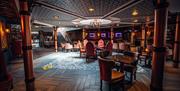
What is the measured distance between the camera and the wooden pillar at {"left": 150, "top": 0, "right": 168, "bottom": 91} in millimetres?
1936

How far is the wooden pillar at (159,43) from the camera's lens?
1.94 m

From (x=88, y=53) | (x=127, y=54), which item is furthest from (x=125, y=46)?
(x=127, y=54)

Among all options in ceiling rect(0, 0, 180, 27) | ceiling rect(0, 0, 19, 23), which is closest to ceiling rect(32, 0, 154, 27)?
ceiling rect(0, 0, 180, 27)

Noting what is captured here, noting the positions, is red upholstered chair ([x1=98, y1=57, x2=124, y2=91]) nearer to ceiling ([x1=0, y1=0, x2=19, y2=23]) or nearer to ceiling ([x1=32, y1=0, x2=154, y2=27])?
ceiling ([x1=32, y1=0, x2=154, y2=27])

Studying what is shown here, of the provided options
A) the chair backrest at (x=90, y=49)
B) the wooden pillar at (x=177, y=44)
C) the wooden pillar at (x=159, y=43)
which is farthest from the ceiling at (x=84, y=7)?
the chair backrest at (x=90, y=49)

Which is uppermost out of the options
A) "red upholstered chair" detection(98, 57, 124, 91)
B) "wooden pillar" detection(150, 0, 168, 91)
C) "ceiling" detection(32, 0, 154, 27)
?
"ceiling" detection(32, 0, 154, 27)

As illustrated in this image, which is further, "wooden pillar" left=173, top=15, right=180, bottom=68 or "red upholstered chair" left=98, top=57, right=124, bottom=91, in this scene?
"wooden pillar" left=173, top=15, right=180, bottom=68

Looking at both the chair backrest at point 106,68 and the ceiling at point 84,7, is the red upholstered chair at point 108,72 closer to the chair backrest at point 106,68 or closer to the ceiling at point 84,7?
the chair backrest at point 106,68

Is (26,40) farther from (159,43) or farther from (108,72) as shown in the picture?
(159,43)

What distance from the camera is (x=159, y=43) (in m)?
1.99

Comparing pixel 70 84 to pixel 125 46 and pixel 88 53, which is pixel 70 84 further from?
pixel 125 46

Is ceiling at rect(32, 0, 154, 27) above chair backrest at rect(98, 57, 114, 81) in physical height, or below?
above

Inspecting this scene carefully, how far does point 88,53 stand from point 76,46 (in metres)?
3.63

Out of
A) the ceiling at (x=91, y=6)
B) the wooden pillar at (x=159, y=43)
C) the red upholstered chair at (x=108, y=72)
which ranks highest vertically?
the ceiling at (x=91, y=6)
